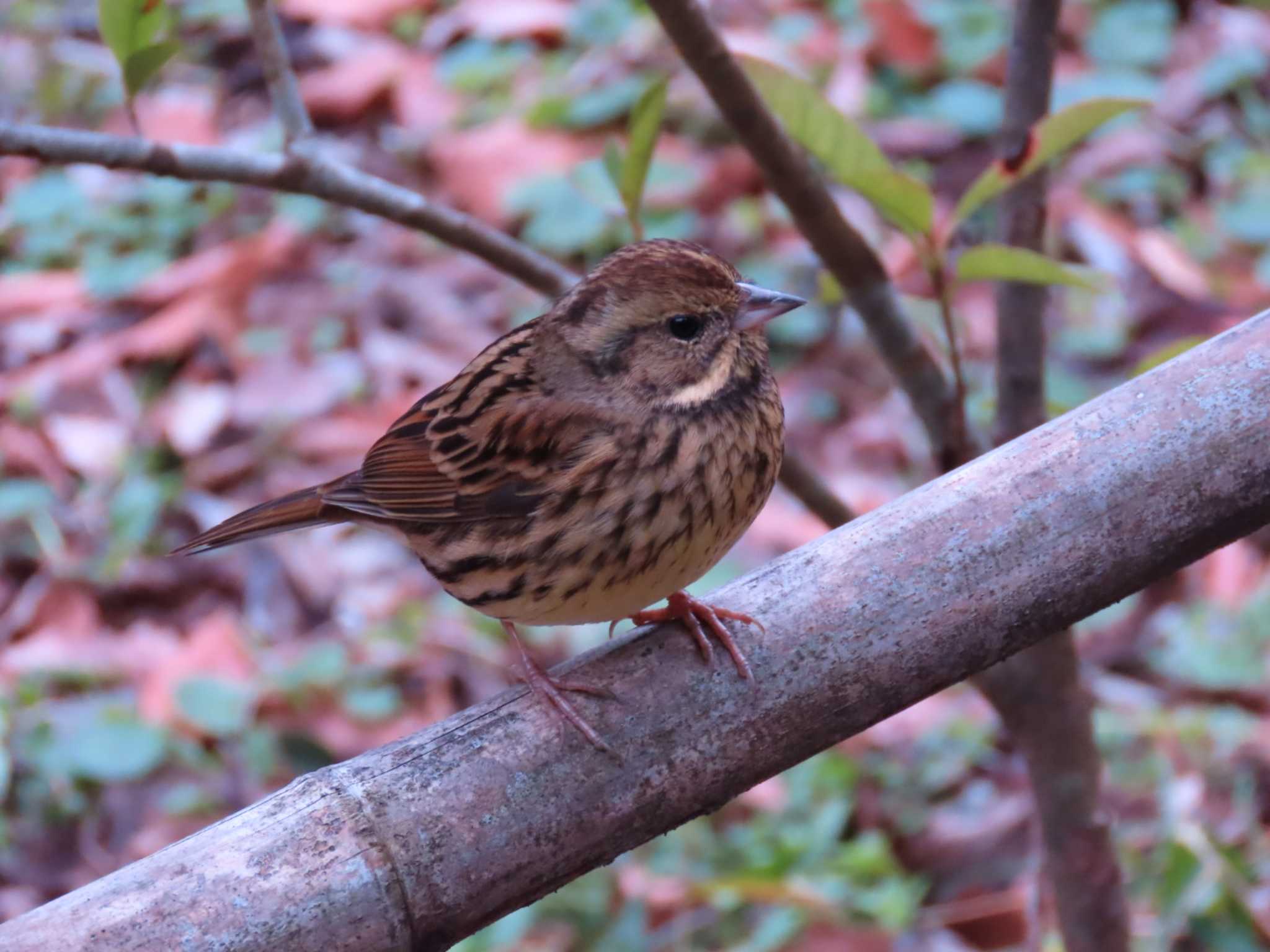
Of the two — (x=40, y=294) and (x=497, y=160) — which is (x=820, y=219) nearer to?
(x=497, y=160)

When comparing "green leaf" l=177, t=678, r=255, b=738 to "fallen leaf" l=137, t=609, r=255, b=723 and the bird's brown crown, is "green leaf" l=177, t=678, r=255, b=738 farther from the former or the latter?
the bird's brown crown

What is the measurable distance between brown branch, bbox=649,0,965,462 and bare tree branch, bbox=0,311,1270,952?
38 centimetres

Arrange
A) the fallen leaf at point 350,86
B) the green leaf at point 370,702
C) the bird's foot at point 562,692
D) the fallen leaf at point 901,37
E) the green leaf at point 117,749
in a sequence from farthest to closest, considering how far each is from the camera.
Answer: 1. the fallen leaf at point 350,86
2. the fallen leaf at point 901,37
3. the green leaf at point 370,702
4. the green leaf at point 117,749
5. the bird's foot at point 562,692

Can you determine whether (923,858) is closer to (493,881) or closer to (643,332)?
(643,332)

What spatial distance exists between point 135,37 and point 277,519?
90cm

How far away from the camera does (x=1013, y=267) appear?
2002mm

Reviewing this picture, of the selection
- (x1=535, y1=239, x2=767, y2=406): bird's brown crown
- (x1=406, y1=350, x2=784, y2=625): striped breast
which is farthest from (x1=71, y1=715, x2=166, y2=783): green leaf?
(x1=535, y1=239, x2=767, y2=406): bird's brown crown

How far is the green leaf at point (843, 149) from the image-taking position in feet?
6.62

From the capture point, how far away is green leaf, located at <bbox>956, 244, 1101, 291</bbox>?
197cm

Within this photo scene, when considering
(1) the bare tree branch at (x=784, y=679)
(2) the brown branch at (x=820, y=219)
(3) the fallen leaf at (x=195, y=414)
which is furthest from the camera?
(3) the fallen leaf at (x=195, y=414)

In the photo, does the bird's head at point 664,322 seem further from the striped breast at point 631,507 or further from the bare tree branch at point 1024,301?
the bare tree branch at point 1024,301

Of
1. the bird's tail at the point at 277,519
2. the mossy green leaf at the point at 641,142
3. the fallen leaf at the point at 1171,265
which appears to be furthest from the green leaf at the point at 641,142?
the fallen leaf at the point at 1171,265

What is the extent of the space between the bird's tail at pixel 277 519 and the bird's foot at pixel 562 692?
0.76 m

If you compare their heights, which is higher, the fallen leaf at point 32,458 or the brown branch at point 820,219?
the brown branch at point 820,219
